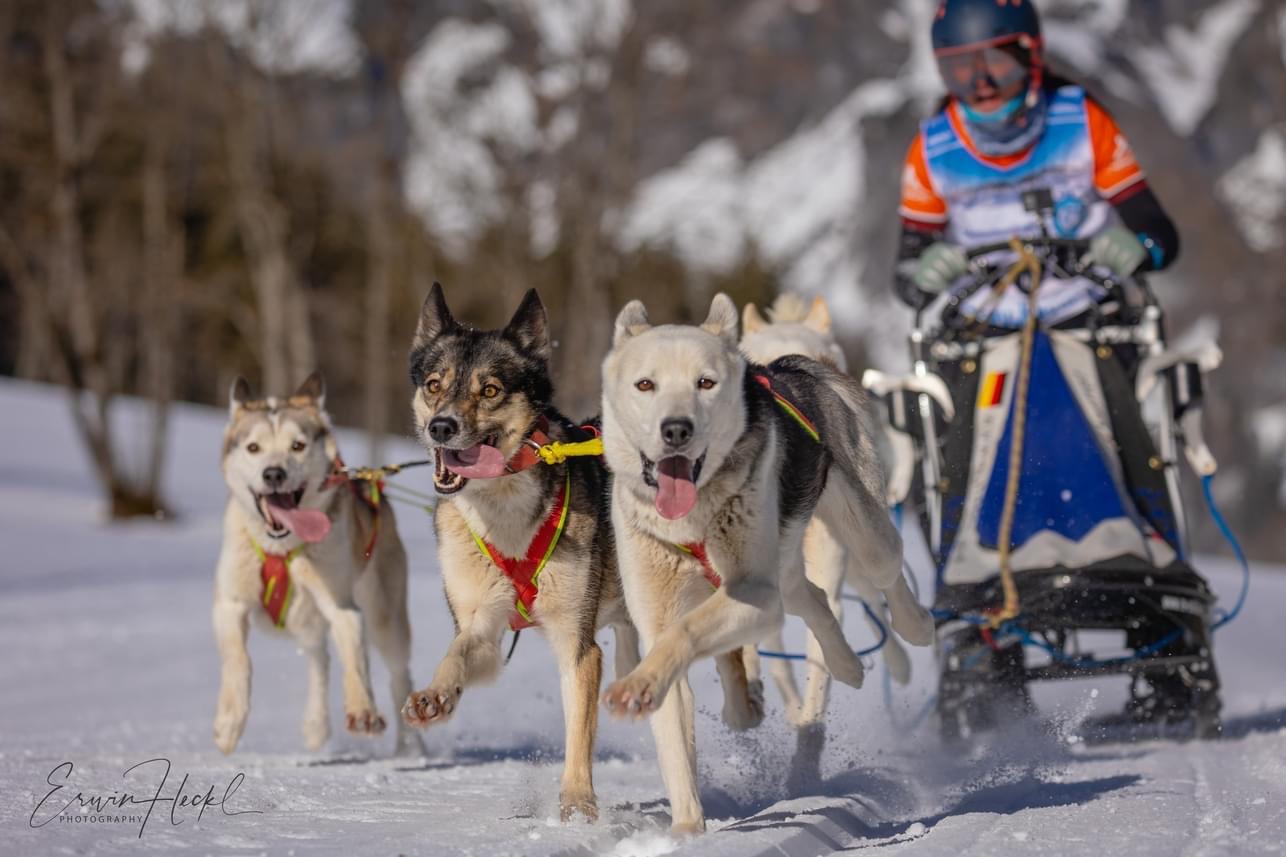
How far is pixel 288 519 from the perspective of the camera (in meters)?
5.46

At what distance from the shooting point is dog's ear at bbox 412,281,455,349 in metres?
4.70

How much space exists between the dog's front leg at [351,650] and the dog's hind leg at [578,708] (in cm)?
103

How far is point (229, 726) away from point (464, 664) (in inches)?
59.4

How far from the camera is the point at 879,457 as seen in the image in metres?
4.91

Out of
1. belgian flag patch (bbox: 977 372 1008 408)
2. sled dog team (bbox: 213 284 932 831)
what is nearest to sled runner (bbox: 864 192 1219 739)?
belgian flag patch (bbox: 977 372 1008 408)

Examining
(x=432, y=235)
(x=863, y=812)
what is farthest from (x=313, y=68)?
(x=863, y=812)

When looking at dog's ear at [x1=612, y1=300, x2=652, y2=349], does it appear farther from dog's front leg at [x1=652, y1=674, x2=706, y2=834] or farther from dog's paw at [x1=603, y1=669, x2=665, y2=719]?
dog's paw at [x1=603, y1=669, x2=665, y2=719]

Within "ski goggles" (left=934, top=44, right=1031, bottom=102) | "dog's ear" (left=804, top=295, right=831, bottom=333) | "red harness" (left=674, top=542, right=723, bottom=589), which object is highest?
"ski goggles" (left=934, top=44, right=1031, bottom=102)

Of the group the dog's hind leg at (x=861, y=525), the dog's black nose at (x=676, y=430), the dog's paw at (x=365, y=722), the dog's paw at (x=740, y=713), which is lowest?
the dog's paw at (x=740, y=713)

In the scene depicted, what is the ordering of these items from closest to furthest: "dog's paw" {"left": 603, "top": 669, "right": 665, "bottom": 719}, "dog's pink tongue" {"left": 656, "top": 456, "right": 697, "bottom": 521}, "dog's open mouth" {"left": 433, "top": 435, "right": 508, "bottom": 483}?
"dog's paw" {"left": 603, "top": 669, "right": 665, "bottom": 719}
"dog's pink tongue" {"left": 656, "top": 456, "right": 697, "bottom": 521}
"dog's open mouth" {"left": 433, "top": 435, "right": 508, "bottom": 483}

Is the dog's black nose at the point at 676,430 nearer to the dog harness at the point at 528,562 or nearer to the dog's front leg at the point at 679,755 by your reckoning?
the dog's front leg at the point at 679,755

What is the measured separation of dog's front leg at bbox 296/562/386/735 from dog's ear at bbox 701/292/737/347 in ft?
6.30

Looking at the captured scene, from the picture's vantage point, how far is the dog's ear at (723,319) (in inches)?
160

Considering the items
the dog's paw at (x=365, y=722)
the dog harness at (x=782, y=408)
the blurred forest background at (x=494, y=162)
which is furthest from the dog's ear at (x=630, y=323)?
the blurred forest background at (x=494, y=162)
